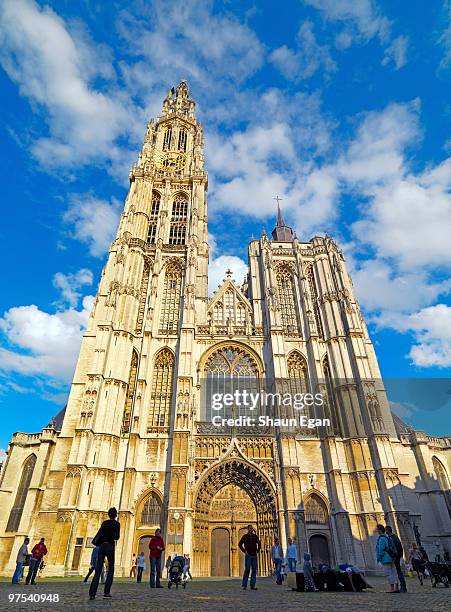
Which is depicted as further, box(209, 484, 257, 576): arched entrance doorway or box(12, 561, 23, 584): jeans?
box(209, 484, 257, 576): arched entrance doorway

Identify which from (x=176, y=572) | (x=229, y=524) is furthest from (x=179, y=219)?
(x=176, y=572)

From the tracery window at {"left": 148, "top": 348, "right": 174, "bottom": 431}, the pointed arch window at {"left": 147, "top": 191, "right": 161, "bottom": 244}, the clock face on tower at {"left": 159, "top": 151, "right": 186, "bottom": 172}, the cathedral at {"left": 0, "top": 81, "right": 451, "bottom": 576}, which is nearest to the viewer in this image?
the cathedral at {"left": 0, "top": 81, "right": 451, "bottom": 576}

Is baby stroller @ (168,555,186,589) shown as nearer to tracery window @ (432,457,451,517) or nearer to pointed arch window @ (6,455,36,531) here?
pointed arch window @ (6,455,36,531)

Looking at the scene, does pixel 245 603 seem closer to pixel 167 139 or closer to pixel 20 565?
pixel 20 565

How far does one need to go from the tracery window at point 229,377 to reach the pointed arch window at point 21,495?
1140 cm

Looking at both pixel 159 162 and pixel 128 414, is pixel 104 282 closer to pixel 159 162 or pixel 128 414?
pixel 128 414

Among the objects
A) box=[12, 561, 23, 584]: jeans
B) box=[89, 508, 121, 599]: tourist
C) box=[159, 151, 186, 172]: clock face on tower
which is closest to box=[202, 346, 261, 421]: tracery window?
box=[12, 561, 23, 584]: jeans

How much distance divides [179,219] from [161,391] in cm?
1611

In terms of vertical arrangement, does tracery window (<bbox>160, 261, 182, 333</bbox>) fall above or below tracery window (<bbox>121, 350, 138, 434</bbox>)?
above

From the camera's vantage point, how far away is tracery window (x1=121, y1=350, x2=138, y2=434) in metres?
22.4

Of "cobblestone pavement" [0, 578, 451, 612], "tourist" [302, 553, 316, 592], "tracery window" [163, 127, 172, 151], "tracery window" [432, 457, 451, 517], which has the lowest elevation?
"cobblestone pavement" [0, 578, 451, 612]

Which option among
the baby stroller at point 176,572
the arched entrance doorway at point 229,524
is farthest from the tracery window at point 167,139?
the baby stroller at point 176,572

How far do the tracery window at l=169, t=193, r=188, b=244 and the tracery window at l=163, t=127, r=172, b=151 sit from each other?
8.61 m

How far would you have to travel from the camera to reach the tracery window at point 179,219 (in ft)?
105
